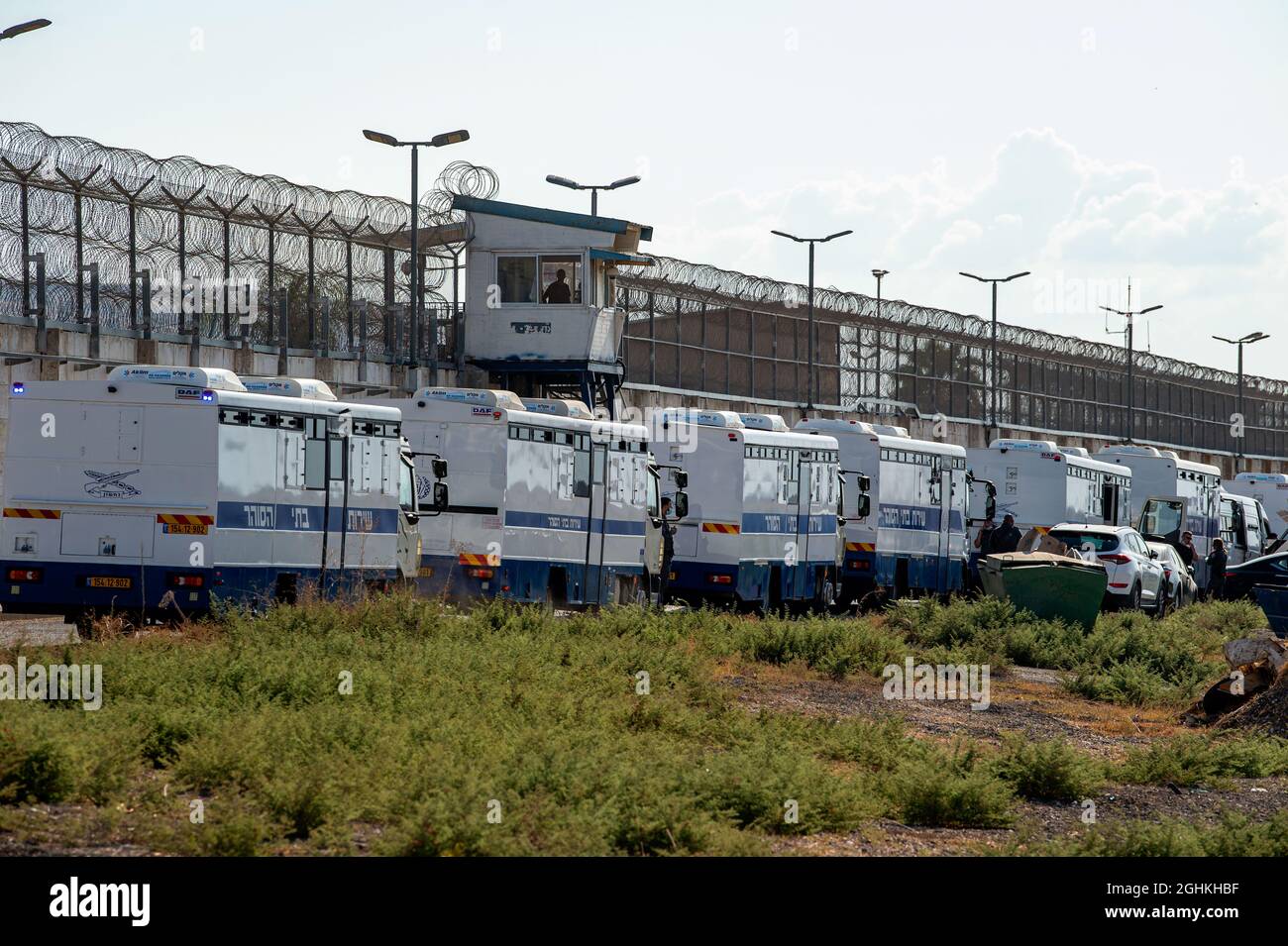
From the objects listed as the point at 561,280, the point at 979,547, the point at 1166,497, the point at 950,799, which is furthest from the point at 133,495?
the point at 1166,497

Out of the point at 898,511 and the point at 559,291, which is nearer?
the point at 898,511

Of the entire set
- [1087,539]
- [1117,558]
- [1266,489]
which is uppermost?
[1266,489]

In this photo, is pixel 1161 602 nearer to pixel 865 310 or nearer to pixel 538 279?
pixel 538 279

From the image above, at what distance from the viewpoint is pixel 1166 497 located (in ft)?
152

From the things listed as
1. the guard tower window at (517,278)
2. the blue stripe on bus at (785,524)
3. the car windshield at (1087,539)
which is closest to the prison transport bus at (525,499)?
the blue stripe on bus at (785,524)

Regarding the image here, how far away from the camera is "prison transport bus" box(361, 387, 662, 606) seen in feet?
77.6

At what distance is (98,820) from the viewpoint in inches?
377

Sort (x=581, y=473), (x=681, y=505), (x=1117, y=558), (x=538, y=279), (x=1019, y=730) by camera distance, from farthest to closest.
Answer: (x=538, y=279)
(x=1117, y=558)
(x=681, y=505)
(x=581, y=473)
(x=1019, y=730)

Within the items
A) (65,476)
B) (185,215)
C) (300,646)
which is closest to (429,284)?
(185,215)

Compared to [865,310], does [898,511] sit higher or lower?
lower

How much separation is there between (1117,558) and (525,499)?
1226cm

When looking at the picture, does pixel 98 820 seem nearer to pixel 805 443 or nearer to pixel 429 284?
pixel 805 443

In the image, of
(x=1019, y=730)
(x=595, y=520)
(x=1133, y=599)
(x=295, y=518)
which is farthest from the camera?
(x=1133, y=599)

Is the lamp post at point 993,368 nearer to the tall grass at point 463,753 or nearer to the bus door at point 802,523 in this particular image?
the bus door at point 802,523
